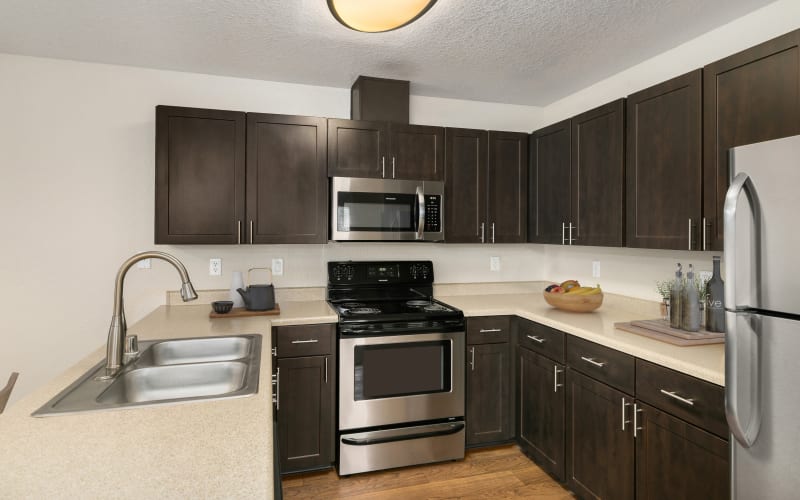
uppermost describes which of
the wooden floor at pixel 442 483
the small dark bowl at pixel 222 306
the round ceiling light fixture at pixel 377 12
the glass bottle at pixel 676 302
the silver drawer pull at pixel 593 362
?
the round ceiling light fixture at pixel 377 12

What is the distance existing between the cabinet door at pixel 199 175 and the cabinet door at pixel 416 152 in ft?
3.16

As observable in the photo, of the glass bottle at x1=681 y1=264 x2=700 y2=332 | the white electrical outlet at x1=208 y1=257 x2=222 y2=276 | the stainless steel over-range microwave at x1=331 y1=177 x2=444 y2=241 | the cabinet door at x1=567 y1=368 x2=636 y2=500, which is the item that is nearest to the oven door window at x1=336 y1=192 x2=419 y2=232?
the stainless steel over-range microwave at x1=331 y1=177 x2=444 y2=241

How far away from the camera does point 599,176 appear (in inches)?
106

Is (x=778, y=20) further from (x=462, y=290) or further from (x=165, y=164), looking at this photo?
(x=165, y=164)

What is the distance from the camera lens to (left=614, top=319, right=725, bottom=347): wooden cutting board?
196 centimetres

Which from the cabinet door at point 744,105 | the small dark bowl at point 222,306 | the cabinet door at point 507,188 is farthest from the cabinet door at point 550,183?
the small dark bowl at point 222,306

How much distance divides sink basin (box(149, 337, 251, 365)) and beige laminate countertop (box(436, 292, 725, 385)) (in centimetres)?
140

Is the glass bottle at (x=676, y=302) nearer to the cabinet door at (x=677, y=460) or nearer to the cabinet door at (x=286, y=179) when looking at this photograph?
the cabinet door at (x=677, y=460)

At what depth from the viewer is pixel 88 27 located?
238cm

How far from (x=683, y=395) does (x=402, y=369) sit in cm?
147

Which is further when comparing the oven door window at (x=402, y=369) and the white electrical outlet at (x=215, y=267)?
the white electrical outlet at (x=215, y=267)

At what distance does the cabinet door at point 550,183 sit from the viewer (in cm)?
300

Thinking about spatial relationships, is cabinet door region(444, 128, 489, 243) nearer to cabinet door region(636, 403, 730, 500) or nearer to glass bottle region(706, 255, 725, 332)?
glass bottle region(706, 255, 725, 332)

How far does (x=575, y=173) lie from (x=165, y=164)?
253 centimetres
